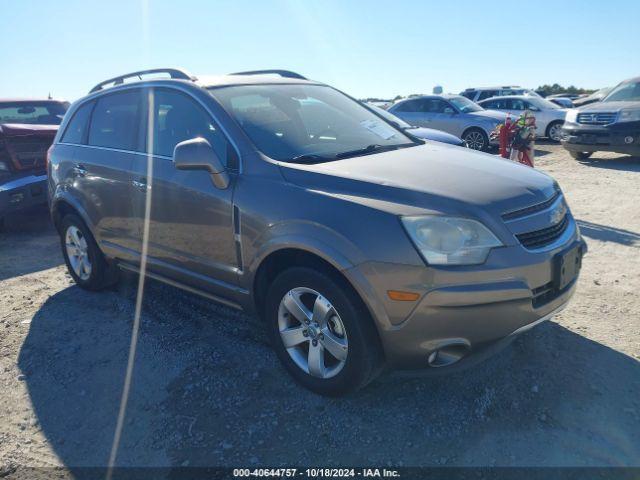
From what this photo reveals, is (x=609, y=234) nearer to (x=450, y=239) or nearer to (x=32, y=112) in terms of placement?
(x=450, y=239)

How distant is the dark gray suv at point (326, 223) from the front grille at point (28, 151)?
3153mm

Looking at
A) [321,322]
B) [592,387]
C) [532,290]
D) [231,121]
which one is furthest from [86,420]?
[592,387]

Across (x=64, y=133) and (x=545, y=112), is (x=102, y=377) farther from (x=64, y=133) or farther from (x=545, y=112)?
(x=545, y=112)

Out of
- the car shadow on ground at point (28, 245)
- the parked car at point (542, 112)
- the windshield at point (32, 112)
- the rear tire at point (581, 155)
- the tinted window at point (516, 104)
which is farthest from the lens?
the tinted window at point (516, 104)

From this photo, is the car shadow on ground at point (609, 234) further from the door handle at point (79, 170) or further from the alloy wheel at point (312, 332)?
the door handle at point (79, 170)

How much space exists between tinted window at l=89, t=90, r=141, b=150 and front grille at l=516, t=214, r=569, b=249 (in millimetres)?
2807

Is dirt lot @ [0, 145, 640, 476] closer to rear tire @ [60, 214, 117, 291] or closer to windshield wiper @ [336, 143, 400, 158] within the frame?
rear tire @ [60, 214, 117, 291]

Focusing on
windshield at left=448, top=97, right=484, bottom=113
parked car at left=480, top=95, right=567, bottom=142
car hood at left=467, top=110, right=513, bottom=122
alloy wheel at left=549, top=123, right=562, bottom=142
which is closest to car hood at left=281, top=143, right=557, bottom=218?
car hood at left=467, top=110, right=513, bottom=122

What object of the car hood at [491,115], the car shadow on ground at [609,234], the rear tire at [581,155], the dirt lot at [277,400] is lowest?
the rear tire at [581,155]

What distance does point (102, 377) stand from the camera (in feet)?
10.8

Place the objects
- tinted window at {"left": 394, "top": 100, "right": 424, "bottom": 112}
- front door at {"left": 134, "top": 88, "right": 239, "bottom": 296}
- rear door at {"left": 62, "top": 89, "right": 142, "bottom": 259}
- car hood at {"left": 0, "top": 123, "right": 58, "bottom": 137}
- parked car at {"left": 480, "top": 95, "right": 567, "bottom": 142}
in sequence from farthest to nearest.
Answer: parked car at {"left": 480, "top": 95, "right": 567, "bottom": 142}, tinted window at {"left": 394, "top": 100, "right": 424, "bottom": 112}, car hood at {"left": 0, "top": 123, "right": 58, "bottom": 137}, rear door at {"left": 62, "top": 89, "right": 142, "bottom": 259}, front door at {"left": 134, "top": 88, "right": 239, "bottom": 296}

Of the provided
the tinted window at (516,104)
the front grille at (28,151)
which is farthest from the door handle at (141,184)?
the tinted window at (516,104)

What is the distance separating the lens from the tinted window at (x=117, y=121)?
3.96 m

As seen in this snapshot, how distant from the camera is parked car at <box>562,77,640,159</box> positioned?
10086mm
